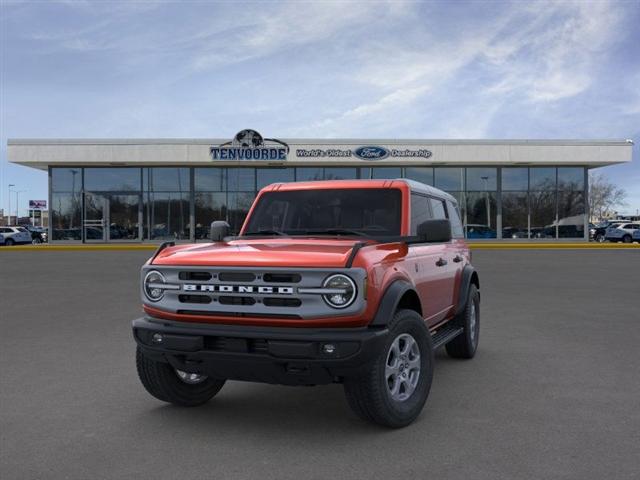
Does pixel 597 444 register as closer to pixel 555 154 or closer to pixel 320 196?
pixel 320 196

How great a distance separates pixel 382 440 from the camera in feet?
13.5

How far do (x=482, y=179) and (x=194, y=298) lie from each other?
35.2 m

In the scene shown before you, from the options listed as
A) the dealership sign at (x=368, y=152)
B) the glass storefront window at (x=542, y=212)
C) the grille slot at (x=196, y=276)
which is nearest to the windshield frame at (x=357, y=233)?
the grille slot at (x=196, y=276)

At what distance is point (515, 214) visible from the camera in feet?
124

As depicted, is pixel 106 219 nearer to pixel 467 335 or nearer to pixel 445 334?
pixel 467 335

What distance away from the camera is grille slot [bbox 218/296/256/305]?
161 inches

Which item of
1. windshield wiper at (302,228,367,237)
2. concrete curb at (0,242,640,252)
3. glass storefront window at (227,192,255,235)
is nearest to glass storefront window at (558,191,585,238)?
concrete curb at (0,242,640,252)

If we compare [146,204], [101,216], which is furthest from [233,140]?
[101,216]

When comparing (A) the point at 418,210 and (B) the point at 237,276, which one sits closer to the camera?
(B) the point at 237,276

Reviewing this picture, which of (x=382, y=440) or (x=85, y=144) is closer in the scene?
(x=382, y=440)

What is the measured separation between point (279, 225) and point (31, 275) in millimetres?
13768

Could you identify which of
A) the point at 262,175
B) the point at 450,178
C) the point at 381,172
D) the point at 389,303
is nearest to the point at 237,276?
the point at 389,303

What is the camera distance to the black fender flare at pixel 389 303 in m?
4.04

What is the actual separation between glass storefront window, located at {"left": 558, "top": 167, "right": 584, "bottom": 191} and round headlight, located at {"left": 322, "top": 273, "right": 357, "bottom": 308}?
37.1 metres
